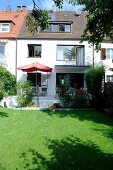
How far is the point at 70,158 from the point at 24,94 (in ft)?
56.1

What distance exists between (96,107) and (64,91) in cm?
262

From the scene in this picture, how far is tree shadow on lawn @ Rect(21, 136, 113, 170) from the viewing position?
10.6 m

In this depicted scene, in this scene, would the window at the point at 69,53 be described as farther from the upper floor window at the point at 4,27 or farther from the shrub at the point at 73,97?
the shrub at the point at 73,97

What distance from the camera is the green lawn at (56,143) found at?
10938 millimetres

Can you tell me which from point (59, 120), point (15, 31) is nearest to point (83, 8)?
point (59, 120)

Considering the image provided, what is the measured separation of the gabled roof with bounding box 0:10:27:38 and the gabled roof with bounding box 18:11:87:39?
3.17 feet

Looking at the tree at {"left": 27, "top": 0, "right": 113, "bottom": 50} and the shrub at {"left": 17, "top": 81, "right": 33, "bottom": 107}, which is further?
the shrub at {"left": 17, "top": 81, "right": 33, "bottom": 107}

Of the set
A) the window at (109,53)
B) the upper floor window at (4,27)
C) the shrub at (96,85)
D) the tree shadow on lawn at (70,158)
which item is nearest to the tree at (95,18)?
the tree shadow on lawn at (70,158)

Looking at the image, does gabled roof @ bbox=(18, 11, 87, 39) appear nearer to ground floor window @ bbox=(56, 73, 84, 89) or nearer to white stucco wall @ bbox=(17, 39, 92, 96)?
white stucco wall @ bbox=(17, 39, 92, 96)

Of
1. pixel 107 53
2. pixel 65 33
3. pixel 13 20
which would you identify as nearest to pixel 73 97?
pixel 107 53

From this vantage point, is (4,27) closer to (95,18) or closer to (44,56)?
(44,56)

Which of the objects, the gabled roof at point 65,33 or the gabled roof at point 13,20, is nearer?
the gabled roof at point 65,33

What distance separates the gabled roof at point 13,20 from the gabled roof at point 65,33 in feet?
3.17

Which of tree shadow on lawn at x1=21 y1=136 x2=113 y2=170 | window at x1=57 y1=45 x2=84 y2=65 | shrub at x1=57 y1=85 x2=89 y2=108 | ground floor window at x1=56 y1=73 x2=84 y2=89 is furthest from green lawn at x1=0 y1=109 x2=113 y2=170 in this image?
window at x1=57 y1=45 x2=84 y2=65
